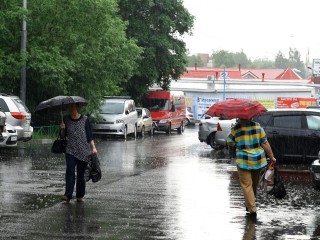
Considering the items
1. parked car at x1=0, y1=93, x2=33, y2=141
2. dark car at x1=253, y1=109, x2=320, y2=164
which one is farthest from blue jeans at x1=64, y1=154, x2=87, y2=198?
parked car at x1=0, y1=93, x2=33, y2=141

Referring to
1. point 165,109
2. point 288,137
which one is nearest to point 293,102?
point 165,109

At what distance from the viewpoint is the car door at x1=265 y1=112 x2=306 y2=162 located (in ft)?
72.4

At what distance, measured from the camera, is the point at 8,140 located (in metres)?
25.2

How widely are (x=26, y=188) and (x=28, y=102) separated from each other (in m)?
20.4

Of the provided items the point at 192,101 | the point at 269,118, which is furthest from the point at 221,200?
the point at 192,101

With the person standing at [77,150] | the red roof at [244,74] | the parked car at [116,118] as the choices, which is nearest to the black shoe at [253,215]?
the person standing at [77,150]

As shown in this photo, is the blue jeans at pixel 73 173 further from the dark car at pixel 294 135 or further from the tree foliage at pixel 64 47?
the tree foliage at pixel 64 47

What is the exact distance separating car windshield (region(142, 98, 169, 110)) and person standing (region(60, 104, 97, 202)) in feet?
115

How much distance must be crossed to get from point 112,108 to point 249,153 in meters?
28.4

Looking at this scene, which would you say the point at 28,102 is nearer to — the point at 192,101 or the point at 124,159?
the point at 124,159

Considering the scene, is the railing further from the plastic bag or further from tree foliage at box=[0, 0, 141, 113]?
the plastic bag

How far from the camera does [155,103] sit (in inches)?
1978

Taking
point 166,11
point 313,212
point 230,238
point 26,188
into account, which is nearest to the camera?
point 230,238

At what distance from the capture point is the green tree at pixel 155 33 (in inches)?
1971
